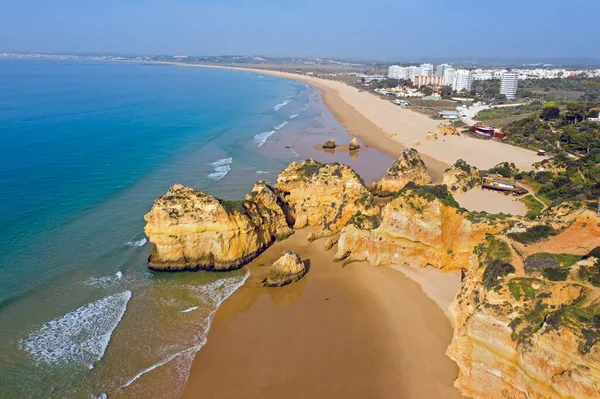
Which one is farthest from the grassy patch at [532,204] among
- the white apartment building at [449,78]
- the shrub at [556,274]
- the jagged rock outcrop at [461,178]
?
the white apartment building at [449,78]

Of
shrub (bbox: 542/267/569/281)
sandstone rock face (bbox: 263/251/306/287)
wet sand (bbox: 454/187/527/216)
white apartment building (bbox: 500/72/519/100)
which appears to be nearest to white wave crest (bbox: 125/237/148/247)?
sandstone rock face (bbox: 263/251/306/287)

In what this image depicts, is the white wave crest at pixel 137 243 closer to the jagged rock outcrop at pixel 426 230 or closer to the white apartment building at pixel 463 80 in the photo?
the jagged rock outcrop at pixel 426 230

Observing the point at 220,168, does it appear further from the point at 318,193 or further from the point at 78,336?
the point at 78,336

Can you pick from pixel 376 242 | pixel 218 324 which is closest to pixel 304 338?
pixel 218 324

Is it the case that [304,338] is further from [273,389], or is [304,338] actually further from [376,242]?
[376,242]

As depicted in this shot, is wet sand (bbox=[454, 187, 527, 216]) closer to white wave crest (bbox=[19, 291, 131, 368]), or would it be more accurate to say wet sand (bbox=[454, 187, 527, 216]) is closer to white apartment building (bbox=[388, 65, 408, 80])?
white wave crest (bbox=[19, 291, 131, 368])
